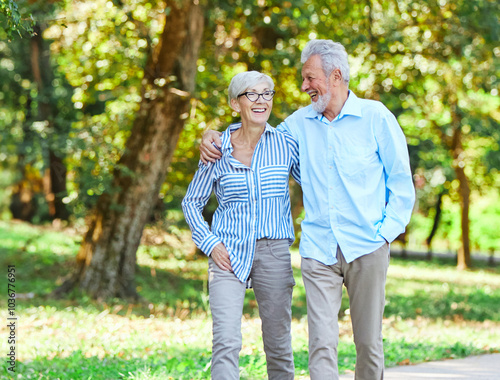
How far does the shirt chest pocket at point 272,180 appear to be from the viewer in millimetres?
4191

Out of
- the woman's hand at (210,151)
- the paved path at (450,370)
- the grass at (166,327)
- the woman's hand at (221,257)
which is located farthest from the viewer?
the grass at (166,327)

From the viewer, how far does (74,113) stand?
1914 cm

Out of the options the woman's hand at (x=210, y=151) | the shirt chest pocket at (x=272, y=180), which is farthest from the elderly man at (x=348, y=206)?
the woman's hand at (x=210, y=151)

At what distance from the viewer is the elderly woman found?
4.17 m

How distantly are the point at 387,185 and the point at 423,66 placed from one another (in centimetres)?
1045

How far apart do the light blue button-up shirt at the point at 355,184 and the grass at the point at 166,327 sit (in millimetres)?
1612

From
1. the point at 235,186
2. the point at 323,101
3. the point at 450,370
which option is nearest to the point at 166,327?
the point at 450,370

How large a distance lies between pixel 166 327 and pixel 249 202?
461 cm

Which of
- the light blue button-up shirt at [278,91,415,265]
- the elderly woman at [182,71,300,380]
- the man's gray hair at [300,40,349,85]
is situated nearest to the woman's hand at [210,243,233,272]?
the elderly woman at [182,71,300,380]

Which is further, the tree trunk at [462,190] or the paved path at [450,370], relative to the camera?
the tree trunk at [462,190]

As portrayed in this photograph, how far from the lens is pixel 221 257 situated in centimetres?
415

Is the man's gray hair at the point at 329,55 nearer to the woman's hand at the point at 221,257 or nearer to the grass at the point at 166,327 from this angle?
the woman's hand at the point at 221,257

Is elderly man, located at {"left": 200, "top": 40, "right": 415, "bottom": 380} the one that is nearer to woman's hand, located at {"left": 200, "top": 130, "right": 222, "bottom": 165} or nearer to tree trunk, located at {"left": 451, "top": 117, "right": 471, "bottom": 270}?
woman's hand, located at {"left": 200, "top": 130, "right": 222, "bottom": 165}

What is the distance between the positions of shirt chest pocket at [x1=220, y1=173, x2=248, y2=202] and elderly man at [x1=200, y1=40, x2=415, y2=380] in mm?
379
